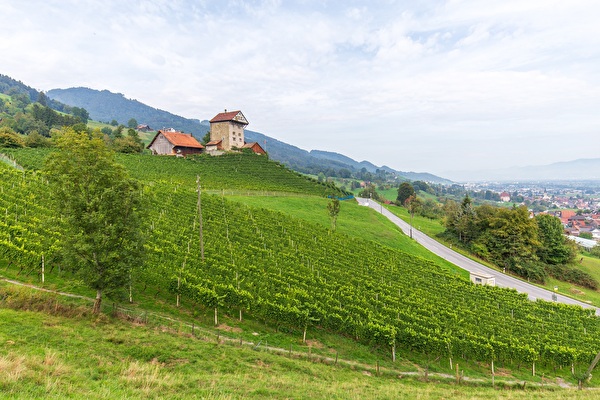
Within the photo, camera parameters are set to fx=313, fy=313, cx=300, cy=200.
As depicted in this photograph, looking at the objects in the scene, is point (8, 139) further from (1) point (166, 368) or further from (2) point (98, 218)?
(1) point (166, 368)

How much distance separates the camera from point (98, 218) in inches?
648

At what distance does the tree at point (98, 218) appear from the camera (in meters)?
16.8

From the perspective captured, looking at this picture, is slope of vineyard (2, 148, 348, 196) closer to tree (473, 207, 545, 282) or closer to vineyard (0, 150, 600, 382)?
vineyard (0, 150, 600, 382)

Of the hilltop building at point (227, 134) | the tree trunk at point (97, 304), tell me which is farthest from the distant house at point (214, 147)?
the tree trunk at point (97, 304)

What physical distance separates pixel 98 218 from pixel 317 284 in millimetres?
17892

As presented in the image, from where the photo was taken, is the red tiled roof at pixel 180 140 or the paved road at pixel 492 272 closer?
the paved road at pixel 492 272

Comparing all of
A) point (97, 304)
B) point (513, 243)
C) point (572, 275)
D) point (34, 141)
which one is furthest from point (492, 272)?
point (34, 141)

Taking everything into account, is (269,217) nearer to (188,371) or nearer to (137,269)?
(137,269)

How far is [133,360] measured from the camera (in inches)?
553

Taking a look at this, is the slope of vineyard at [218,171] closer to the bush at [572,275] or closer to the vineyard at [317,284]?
the vineyard at [317,284]

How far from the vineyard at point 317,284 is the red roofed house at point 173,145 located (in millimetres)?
50824

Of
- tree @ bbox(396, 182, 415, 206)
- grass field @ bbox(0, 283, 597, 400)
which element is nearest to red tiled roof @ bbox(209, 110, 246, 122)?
tree @ bbox(396, 182, 415, 206)

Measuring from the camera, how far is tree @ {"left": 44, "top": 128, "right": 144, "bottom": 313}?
16.8m

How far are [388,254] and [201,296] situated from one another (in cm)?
2862
